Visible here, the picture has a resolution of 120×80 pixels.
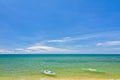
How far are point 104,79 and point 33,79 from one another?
195 inches

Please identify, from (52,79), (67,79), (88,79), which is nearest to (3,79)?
(52,79)

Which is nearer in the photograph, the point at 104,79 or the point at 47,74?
the point at 104,79

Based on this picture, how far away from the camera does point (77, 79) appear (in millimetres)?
11250

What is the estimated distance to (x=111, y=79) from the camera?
11391mm

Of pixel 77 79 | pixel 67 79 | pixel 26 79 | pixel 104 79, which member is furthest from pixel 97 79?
pixel 26 79

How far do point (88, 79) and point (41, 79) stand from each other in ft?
10.7

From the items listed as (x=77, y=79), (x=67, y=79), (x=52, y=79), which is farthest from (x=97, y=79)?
(x=52, y=79)

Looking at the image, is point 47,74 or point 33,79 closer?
point 33,79

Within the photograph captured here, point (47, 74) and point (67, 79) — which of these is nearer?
point (67, 79)

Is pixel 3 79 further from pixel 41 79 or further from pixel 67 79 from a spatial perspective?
pixel 67 79

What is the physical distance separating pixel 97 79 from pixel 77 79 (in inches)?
55.3

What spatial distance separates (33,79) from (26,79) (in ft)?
1.57

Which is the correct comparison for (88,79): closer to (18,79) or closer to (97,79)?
(97,79)

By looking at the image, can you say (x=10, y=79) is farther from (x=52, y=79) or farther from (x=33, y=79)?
(x=52, y=79)
